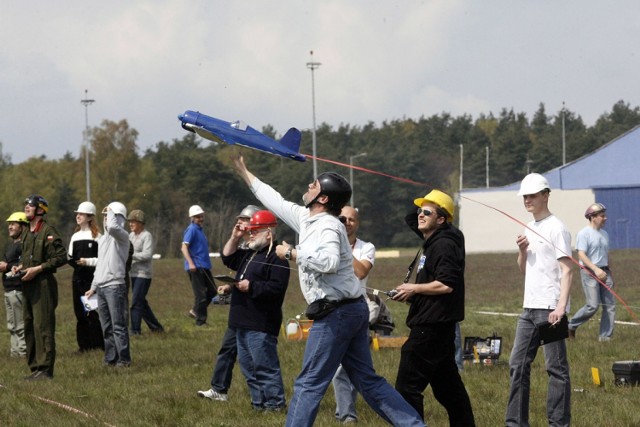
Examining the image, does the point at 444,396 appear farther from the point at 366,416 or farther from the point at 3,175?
the point at 3,175

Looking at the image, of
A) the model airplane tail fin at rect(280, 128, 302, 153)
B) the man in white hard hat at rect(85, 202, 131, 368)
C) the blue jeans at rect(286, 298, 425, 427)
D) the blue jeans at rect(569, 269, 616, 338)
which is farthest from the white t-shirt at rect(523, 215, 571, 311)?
the blue jeans at rect(569, 269, 616, 338)

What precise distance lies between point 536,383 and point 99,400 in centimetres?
417

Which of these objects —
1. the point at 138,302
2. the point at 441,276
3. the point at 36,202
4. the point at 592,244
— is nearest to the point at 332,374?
the point at 441,276

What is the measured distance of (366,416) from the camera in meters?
8.87

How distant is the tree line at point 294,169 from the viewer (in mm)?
67812

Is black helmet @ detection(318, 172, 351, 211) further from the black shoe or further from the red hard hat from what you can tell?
the black shoe

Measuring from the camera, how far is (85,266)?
13.9 meters

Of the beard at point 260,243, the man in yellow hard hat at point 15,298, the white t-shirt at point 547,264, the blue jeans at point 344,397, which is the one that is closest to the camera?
the white t-shirt at point 547,264

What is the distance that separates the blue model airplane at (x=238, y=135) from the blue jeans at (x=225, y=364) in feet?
6.87

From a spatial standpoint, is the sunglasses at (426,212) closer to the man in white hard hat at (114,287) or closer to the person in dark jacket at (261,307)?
the person in dark jacket at (261,307)

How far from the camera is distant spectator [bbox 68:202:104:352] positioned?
13.6 m

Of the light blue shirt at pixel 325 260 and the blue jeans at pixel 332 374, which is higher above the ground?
the light blue shirt at pixel 325 260

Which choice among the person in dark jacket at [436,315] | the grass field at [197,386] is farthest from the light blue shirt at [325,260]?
the grass field at [197,386]

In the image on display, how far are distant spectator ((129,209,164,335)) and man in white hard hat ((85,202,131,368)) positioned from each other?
3.62 m
